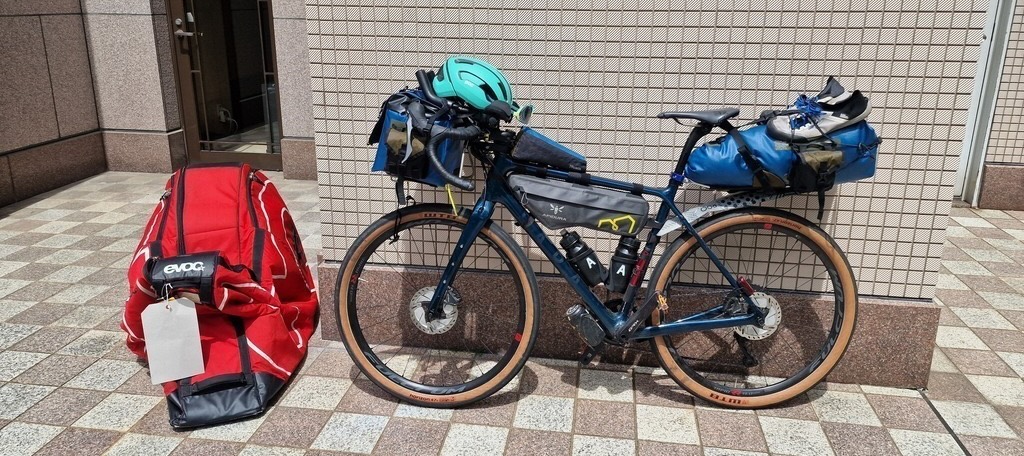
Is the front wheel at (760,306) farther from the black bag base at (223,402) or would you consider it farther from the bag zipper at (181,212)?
the bag zipper at (181,212)

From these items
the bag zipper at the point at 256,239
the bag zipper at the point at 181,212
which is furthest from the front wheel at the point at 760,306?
the bag zipper at the point at 181,212

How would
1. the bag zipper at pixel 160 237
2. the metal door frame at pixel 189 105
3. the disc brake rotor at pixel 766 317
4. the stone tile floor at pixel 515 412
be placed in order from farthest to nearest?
the metal door frame at pixel 189 105
the bag zipper at pixel 160 237
the disc brake rotor at pixel 766 317
the stone tile floor at pixel 515 412

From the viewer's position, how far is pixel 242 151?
7.77m

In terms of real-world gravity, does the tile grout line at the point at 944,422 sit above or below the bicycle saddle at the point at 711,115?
below

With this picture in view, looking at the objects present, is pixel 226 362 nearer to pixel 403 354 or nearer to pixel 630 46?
pixel 403 354

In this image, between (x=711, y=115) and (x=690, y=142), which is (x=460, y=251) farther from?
(x=711, y=115)

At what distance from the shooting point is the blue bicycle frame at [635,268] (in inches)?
124

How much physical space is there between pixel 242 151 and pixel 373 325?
4.62 metres

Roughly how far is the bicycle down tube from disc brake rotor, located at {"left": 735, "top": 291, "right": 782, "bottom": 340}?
5cm

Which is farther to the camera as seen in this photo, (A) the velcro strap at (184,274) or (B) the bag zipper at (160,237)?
(B) the bag zipper at (160,237)

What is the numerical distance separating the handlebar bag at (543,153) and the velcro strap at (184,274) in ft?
4.51

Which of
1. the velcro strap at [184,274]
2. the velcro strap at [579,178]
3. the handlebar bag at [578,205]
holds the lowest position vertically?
the velcro strap at [184,274]

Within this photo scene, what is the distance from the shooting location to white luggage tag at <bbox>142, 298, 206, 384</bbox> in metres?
3.06

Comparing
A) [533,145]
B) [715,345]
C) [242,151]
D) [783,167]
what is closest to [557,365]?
[715,345]
